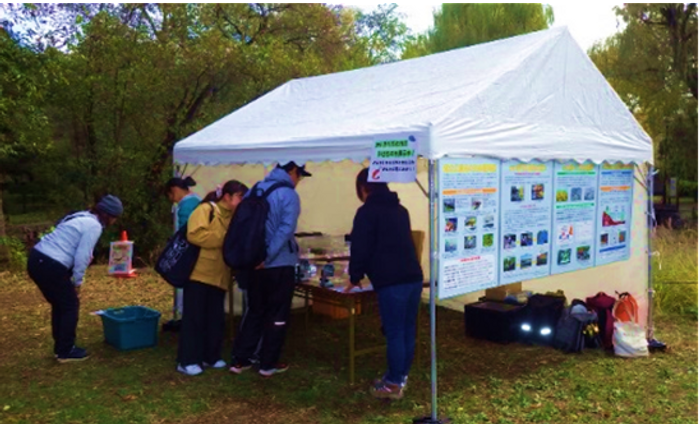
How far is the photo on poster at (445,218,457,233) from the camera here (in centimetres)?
403

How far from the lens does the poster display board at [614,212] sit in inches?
213

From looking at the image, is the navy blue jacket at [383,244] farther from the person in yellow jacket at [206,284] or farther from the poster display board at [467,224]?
the person in yellow jacket at [206,284]

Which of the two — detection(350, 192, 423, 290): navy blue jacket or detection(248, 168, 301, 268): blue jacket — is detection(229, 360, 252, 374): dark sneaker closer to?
detection(248, 168, 301, 268): blue jacket

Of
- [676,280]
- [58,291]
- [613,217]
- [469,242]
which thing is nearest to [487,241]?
[469,242]

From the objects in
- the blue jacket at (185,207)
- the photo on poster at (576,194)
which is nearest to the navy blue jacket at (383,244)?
the photo on poster at (576,194)

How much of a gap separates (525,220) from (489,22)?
17.0 meters

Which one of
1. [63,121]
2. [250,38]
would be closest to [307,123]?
[63,121]

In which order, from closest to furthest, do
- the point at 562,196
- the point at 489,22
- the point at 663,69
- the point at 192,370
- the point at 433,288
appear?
1. the point at 433,288
2. the point at 192,370
3. the point at 562,196
4. the point at 663,69
5. the point at 489,22

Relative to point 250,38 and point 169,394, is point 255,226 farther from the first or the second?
point 250,38

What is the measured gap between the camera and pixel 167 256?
15.3 ft

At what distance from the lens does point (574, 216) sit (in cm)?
512

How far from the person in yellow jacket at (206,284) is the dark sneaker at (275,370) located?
44 centimetres

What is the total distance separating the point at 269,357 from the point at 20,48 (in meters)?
6.25

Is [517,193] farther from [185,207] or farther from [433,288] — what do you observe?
[185,207]
